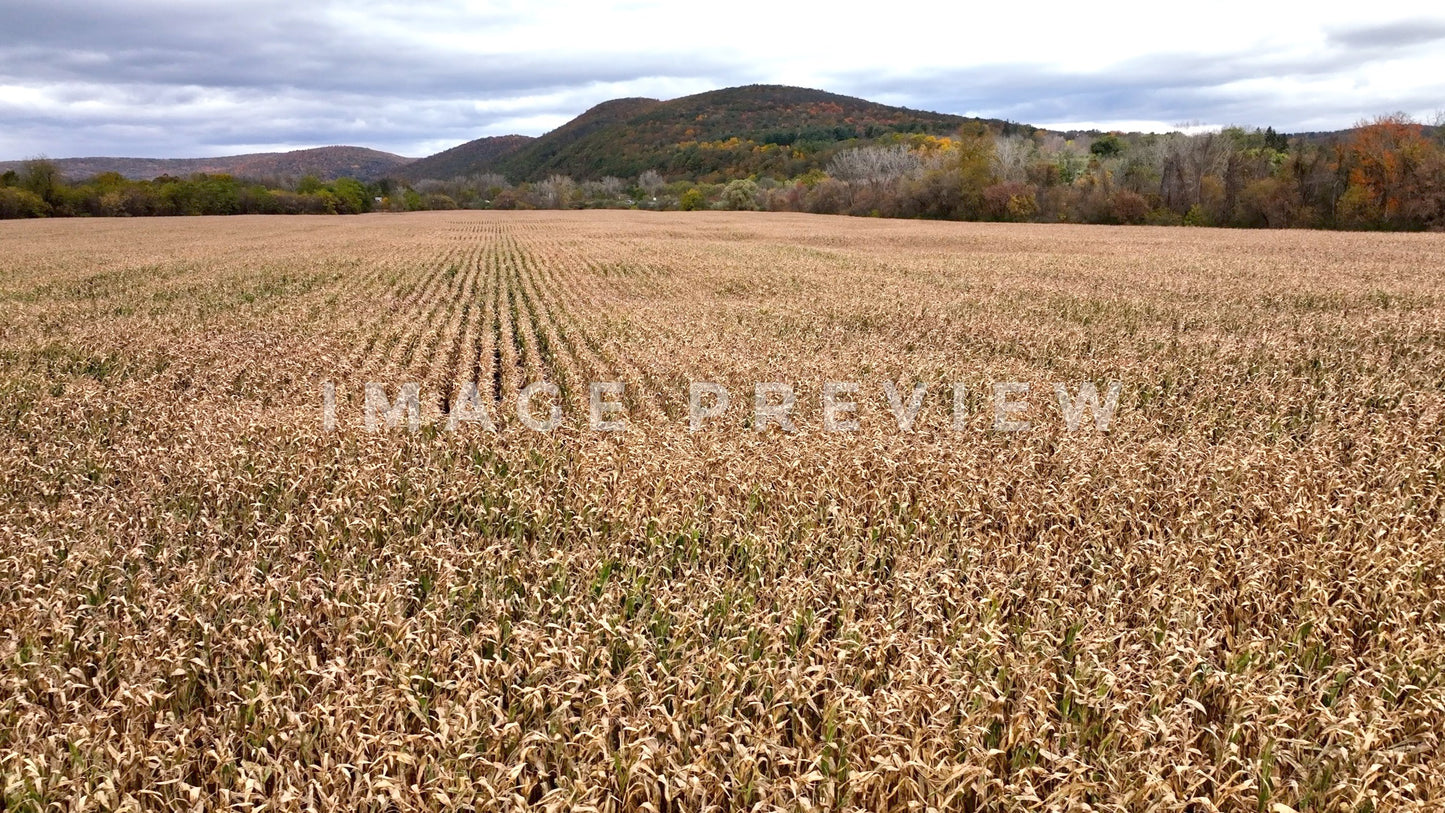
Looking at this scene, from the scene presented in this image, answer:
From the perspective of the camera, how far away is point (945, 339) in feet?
51.5

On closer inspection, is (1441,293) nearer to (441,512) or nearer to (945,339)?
(945,339)

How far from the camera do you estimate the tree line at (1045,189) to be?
57400 mm

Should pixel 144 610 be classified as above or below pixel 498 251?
below

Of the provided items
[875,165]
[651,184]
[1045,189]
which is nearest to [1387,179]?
[1045,189]

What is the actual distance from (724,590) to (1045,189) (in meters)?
77.4

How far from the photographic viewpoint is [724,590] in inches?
209

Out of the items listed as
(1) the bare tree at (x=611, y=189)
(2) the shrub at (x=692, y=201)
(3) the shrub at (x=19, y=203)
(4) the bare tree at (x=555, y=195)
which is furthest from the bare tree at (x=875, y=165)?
(3) the shrub at (x=19, y=203)

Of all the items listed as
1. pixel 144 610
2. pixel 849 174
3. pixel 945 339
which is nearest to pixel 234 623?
pixel 144 610

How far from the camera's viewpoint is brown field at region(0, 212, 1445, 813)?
3646 millimetres

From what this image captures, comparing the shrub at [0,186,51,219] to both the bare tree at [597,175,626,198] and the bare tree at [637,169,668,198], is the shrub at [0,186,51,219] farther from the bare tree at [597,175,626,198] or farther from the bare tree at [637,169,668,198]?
the bare tree at [637,169,668,198]

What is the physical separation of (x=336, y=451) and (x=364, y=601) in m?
3.54

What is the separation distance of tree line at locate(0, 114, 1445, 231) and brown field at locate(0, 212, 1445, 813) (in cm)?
5641

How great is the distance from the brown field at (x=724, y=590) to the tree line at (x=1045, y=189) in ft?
185

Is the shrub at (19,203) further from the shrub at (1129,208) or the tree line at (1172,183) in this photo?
the shrub at (1129,208)
